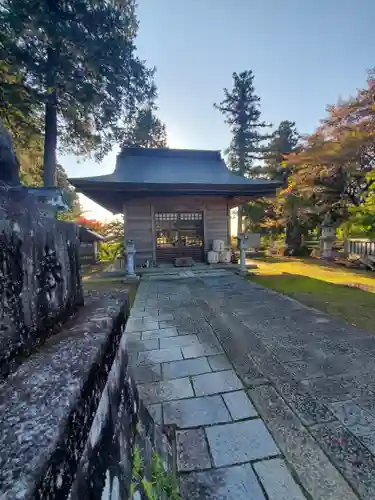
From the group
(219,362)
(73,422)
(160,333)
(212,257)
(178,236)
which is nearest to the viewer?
(73,422)

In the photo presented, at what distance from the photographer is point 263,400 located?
1818mm

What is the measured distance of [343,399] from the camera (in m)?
1.81

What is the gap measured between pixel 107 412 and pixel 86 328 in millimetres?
292

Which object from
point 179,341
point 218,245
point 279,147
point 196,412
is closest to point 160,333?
point 179,341

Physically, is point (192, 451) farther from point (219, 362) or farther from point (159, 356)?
point (159, 356)

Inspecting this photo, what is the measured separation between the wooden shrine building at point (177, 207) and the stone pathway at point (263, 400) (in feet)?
17.9

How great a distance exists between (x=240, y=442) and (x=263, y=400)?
45 centimetres

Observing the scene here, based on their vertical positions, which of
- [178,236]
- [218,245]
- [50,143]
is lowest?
A: [218,245]

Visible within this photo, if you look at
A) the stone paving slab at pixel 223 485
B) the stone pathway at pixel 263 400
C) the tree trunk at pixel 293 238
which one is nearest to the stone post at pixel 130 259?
the stone pathway at pixel 263 400

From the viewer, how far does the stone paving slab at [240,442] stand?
1.35 metres

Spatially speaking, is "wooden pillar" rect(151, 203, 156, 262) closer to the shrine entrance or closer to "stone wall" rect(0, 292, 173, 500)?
the shrine entrance

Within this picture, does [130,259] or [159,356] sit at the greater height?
[130,259]

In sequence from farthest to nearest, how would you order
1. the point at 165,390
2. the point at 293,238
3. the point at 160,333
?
the point at 293,238 < the point at 160,333 < the point at 165,390

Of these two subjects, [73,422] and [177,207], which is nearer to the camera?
[73,422]
